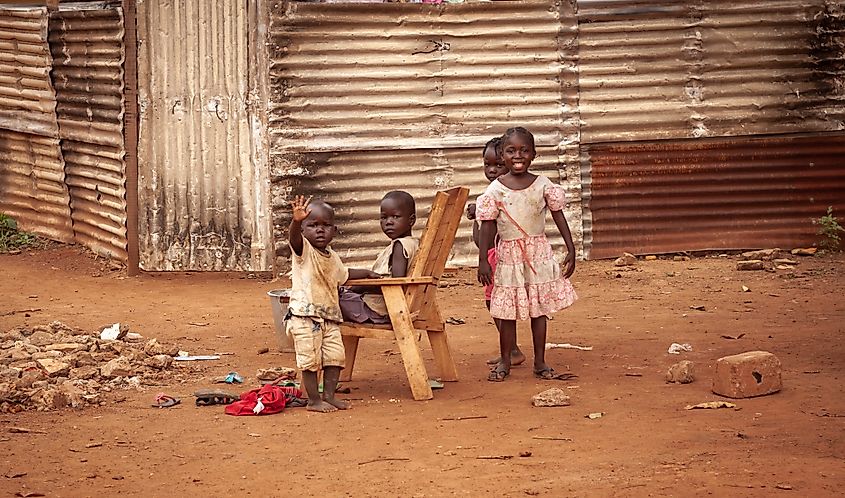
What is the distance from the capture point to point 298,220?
19.8 feet

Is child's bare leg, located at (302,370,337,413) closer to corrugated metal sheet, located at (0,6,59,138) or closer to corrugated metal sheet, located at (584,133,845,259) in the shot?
corrugated metal sheet, located at (584,133,845,259)

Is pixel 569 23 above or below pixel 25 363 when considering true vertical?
above

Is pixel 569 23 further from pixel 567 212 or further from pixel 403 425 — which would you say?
pixel 403 425

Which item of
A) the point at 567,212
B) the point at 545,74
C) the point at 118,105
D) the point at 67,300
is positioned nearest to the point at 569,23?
the point at 545,74

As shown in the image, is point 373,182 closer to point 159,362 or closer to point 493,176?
point 493,176

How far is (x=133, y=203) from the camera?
1062 cm

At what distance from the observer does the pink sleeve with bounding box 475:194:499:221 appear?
273 inches

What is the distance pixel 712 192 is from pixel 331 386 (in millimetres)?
5774

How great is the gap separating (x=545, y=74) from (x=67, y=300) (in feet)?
14.1

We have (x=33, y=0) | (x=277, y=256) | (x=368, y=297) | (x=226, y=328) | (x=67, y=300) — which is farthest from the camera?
(x=33, y=0)

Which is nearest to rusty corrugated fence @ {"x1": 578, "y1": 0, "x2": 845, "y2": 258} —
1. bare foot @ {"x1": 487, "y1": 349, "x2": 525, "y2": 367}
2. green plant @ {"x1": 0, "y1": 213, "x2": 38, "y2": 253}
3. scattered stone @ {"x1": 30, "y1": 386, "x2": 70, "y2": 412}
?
bare foot @ {"x1": 487, "y1": 349, "x2": 525, "y2": 367}

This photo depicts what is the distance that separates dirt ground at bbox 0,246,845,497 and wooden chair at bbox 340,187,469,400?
0.58ft

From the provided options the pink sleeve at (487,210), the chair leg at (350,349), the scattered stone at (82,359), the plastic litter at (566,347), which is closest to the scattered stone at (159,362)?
the scattered stone at (82,359)

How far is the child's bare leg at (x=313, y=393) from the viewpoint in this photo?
20.4 ft
